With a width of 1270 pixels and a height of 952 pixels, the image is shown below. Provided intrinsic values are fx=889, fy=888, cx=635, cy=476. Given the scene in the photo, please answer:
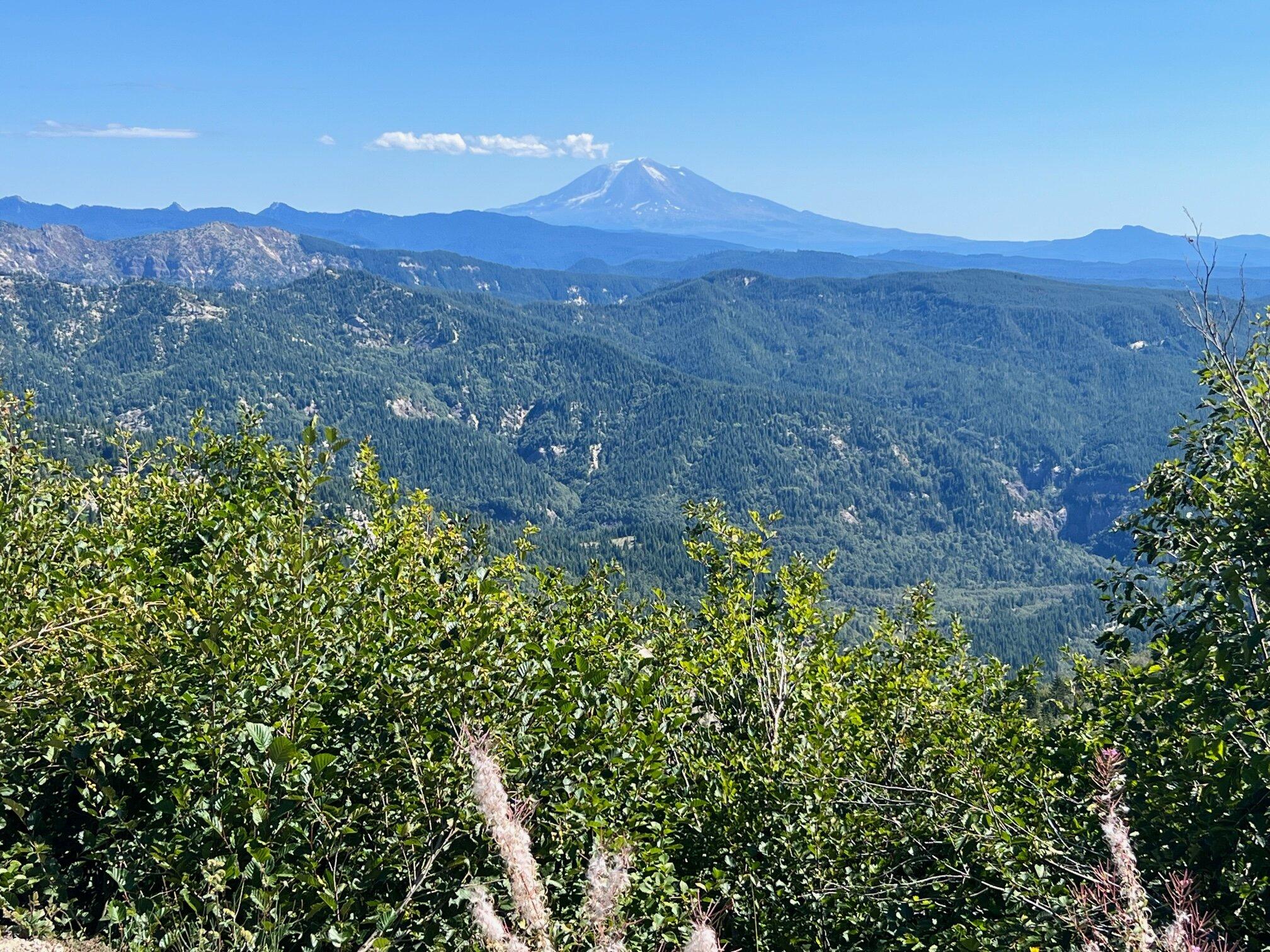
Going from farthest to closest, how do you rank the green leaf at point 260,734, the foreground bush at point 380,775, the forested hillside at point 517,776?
the foreground bush at point 380,775
the forested hillside at point 517,776
the green leaf at point 260,734

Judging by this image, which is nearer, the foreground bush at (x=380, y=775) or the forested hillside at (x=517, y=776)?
the forested hillside at (x=517, y=776)

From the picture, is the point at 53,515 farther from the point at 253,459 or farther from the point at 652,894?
the point at 652,894

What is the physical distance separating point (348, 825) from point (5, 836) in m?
4.69

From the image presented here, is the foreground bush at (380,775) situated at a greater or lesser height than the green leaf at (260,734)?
lesser

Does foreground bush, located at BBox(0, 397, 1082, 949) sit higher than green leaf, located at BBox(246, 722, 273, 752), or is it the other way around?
green leaf, located at BBox(246, 722, 273, 752)

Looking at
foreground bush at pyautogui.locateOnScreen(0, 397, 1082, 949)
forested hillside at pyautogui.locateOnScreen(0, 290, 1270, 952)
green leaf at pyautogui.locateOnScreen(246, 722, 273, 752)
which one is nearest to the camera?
green leaf at pyautogui.locateOnScreen(246, 722, 273, 752)

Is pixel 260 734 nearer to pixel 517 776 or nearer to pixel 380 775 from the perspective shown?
pixel 380 775

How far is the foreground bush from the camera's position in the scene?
7.68 meters

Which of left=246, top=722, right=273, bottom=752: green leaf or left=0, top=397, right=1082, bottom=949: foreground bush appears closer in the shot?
left=246, top=722, right=273, bottom=752: green leaf

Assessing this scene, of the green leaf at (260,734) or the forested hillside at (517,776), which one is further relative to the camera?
the forested hillside at (517,776)

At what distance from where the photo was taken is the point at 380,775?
331 inches

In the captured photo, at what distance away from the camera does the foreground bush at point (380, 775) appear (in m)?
7.68

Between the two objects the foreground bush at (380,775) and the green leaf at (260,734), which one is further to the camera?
the foreground bush at (380,775)

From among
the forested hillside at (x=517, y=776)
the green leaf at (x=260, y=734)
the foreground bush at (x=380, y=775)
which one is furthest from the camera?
the foreground bush at (x=380, y=775)
